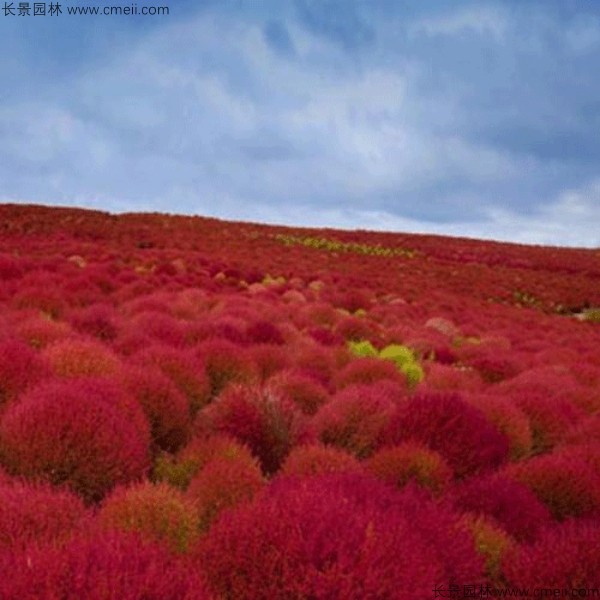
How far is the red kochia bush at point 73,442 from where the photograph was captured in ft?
12.8

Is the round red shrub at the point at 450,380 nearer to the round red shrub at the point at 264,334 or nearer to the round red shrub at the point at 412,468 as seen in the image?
the round red shrub at the point at 264,334

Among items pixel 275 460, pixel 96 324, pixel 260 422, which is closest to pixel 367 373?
pixel 260 422

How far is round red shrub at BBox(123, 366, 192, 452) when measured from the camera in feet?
16.3

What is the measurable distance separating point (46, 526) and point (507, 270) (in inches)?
1176

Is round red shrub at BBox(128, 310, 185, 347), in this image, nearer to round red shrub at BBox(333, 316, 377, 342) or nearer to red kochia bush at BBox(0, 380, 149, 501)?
red kochia bush at BBox(0, 380, 149, 501)

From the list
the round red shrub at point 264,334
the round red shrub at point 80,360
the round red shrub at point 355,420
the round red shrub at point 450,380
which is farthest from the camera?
the round red shrub at point 264,334

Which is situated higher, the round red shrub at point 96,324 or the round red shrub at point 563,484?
the round red shrub at point 96,324

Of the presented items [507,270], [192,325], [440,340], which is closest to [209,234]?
[507,270]

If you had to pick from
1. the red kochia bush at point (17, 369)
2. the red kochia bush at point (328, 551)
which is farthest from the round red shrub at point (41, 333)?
the red kochia bush at point (328, 551)

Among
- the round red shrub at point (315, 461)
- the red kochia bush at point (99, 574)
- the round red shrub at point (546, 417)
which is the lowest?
the round red shrub at point (546, 417)

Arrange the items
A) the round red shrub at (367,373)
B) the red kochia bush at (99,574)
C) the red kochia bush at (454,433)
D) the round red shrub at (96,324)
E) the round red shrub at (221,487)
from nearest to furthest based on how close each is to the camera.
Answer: the red kochia bush at (99,574)
the round red shrub at (221,487)
the red kochia bush at (454,433)
the round red shrub at (367,373)
the round red shrub at (96,324)

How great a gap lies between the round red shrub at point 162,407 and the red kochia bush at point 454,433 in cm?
129

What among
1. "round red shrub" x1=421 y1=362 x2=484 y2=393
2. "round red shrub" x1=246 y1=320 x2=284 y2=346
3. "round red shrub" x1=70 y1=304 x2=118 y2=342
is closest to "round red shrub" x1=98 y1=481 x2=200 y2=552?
"round red shrub" x1=421 y1=362 x2=484 y2=393

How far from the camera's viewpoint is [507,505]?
4004mm
